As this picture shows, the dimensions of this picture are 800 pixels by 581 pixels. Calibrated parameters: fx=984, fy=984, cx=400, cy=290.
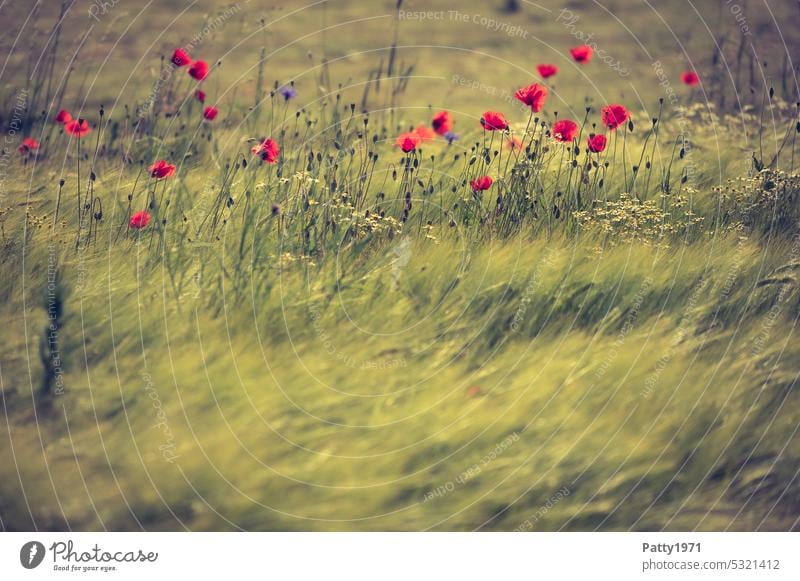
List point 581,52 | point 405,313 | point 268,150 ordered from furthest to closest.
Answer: point 581,52
point 268,150
point 405,313

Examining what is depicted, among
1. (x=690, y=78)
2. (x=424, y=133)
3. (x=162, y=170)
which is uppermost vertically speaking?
(x=690, y=78)

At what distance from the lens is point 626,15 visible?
536cm

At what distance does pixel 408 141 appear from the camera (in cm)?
514

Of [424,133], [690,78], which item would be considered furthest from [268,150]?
[690,78]

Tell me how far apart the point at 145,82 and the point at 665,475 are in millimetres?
3401

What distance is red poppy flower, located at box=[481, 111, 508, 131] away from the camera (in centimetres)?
520

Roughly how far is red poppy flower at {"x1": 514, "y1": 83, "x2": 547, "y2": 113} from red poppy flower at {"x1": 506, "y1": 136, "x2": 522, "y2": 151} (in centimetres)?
19

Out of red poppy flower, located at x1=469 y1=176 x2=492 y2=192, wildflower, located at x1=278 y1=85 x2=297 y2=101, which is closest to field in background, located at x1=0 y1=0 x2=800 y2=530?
wildflower, located at x1=278 y1=85 x2=297 y2=101

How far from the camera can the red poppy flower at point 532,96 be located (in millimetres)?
5207

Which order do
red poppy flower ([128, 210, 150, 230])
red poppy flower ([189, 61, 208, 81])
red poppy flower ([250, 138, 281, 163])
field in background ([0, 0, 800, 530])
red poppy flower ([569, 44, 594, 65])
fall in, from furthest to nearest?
red poppy flower ([569, 44, 594, 65]) → red poppy flower ([189, 61, 208, 81]) → red poppy flower ([250, 138, 281, 163]) → red poppy flower ([128, 210, 150, 230]) → field in background ([0, 0, 800, 530])

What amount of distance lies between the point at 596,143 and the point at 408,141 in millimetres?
1000

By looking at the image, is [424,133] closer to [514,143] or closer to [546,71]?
[514,143]

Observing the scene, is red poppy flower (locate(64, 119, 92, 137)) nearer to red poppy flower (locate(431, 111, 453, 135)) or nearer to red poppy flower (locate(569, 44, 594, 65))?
red poppy flower (locate(431, 111, 453, 135))
